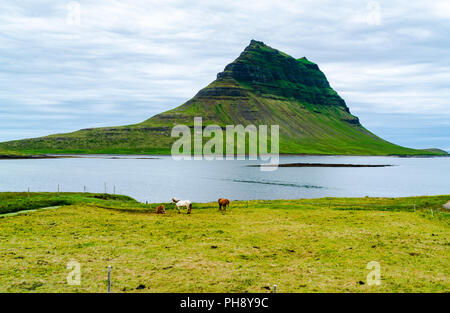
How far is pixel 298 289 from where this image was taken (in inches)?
733

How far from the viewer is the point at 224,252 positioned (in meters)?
26.2

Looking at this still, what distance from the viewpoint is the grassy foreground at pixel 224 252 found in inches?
770

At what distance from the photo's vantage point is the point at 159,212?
46.1 metres

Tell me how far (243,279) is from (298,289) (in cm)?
317

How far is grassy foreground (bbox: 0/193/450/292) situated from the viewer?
19550mm

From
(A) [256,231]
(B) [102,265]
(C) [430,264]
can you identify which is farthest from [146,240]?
(C) [430,264]

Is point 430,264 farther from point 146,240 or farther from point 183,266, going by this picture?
point 146,240
